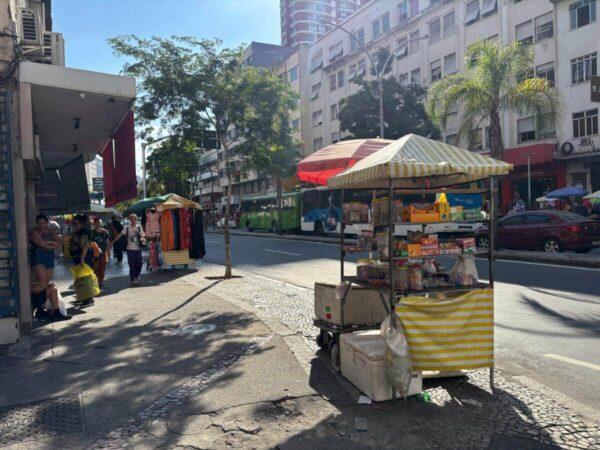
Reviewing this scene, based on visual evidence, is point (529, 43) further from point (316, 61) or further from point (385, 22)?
point (316, 61)

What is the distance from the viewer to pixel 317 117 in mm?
51656

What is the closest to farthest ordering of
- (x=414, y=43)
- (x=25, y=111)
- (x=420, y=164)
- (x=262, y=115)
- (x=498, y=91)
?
(x=420, y=164)
(x=25, y=111)
(x=262, y=115)
(x=498, y=91)
(x=414, y=43)

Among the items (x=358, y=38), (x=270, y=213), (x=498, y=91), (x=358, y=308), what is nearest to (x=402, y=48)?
(x=358, y=38)

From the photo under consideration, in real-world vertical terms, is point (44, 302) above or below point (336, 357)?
above

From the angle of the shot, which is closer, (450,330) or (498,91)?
(450,330)

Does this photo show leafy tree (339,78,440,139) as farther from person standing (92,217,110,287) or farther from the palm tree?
person standing (92,217,110,287)

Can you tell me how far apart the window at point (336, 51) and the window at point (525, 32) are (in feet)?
66.4

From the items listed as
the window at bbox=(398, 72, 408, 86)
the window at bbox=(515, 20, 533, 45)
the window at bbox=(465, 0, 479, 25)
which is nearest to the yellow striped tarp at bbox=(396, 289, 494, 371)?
the window at bbox=(515, 20, 533, 45)

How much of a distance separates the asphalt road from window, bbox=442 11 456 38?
25.0 meters

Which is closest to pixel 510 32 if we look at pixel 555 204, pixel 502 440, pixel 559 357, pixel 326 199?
pixel 555 204

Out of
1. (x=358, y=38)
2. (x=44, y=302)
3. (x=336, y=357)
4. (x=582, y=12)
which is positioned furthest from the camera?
(x=358, y=38)

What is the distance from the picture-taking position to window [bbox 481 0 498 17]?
3119 centimetres

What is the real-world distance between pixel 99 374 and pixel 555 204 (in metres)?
25.7

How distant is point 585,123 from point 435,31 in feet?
44.7
